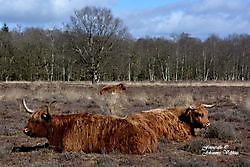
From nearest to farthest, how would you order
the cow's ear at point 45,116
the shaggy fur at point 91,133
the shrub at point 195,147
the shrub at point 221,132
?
the shaggy fur at point 91,133 < the cow's ear at point 45,116 < the shrub at point 195,147 < the shrub at point 221,132

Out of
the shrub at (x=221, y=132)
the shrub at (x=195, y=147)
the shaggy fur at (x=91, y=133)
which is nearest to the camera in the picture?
the shaggy fur at (x=91, y=133)

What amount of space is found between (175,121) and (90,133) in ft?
11.0

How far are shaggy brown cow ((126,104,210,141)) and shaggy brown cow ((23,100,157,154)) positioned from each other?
1599 mm

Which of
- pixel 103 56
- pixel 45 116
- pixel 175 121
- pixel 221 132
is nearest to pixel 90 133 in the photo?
pixel 45 116

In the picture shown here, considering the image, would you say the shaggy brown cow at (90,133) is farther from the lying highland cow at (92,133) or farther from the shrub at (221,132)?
the shrub at (221,132)

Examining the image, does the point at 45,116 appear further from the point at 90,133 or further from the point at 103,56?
the point at 103,56

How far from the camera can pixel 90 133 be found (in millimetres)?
8805

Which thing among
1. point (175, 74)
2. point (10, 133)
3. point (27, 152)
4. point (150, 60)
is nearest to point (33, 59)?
point (150, 60)

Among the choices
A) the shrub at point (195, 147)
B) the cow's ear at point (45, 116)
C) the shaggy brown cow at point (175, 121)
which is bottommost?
the shrub at point (195, 147)

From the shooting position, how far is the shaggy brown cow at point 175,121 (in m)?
10.7

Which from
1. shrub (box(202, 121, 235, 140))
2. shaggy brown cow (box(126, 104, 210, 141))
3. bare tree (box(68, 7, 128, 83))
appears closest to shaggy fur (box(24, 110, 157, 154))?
shaggy brown cow (box(126, 104, 210, 141))

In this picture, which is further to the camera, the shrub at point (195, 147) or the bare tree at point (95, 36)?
the bare tree at point (95, 36)

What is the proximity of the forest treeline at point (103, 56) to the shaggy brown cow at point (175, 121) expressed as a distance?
35251mm

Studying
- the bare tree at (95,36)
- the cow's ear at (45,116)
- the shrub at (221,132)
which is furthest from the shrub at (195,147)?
the bare tree at (95,36)
